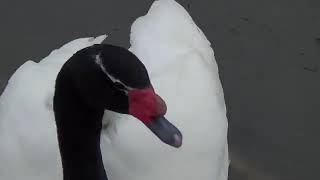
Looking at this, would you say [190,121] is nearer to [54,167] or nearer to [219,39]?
[54,167]

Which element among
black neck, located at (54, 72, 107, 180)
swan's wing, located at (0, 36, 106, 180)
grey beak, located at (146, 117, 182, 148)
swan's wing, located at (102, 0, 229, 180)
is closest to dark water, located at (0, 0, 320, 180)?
swan's wing, located at (102, 0, 229, 180)

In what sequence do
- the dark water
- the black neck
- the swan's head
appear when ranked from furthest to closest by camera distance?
the dark water
the black neck
the swan's head

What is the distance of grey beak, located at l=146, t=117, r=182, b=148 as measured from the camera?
4.50 feet

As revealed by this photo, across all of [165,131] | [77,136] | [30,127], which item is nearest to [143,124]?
[30,127]

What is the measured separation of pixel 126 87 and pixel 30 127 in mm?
627

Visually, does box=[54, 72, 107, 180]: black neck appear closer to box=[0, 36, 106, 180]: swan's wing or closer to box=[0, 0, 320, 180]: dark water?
box=[0, 36, 106, 180]: swan's wing

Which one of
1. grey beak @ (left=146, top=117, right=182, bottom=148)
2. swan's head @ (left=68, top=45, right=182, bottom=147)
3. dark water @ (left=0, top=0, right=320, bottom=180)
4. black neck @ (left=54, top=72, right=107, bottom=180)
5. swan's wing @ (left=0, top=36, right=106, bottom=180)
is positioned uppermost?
swan's head @ (left=68, top=45, right=182, bottom=147)

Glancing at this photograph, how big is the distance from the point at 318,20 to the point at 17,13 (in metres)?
0.94

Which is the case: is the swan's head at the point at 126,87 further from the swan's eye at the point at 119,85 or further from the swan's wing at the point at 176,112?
the swan's wing at the point at 176,112

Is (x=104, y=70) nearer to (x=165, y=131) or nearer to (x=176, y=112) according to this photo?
(x=165, y=131)

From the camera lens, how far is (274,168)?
2555 millimetres

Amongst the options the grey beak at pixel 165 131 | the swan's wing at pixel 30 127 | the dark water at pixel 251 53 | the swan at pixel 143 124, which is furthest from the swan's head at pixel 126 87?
the dark water at pixel 251 53

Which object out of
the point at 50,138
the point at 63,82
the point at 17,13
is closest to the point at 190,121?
the point at 50,138

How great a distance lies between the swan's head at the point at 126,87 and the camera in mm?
1351
